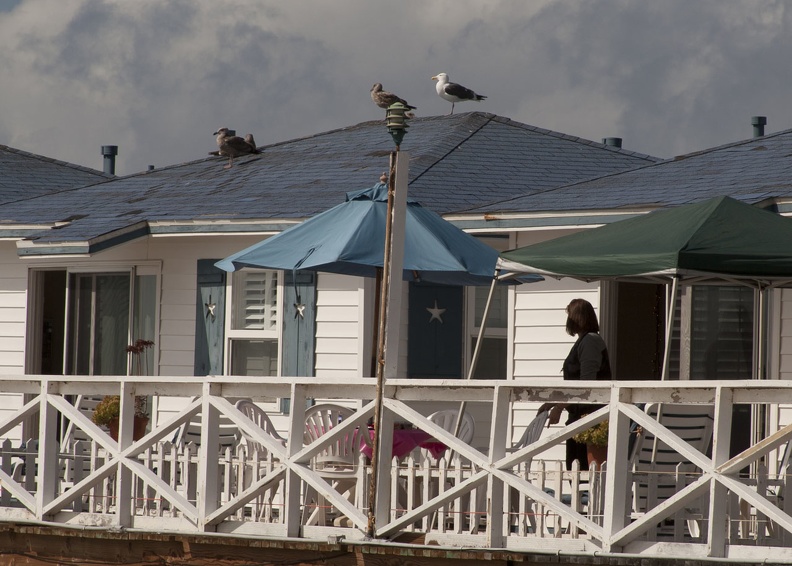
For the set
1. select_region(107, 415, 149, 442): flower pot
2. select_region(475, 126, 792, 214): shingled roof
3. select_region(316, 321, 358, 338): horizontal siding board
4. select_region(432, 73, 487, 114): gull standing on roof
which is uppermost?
select_region(432, 73, 487, 114): gull standing on roof

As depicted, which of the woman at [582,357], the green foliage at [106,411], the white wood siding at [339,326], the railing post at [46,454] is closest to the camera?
the railing post at [46,454]

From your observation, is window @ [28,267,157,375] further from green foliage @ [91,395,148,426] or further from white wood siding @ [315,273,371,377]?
white wood siding @ [315,273,371,377]

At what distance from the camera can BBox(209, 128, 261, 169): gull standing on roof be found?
52.5 ft

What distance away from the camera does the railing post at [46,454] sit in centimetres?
927

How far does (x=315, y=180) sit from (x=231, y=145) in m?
2.10

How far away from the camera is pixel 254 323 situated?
43.9 feet

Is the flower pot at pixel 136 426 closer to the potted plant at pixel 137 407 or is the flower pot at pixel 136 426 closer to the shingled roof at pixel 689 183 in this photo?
the potted plant at pixel 137 407

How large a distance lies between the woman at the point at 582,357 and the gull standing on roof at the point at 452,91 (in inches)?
259

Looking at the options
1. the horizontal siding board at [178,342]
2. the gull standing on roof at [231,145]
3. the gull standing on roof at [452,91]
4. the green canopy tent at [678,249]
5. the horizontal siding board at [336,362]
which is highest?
the gull standing on roof at [452,91]

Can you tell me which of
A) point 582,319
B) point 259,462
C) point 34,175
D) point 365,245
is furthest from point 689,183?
point 34,175

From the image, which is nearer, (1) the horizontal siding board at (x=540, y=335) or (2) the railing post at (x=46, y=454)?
(2) the railing post at (x=46, y=454)

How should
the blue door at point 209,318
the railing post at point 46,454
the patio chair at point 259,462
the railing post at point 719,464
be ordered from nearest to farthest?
the railing post at point 719,464
the patio chair at point 259,462
the railing post at point 46,454
the blue door at point 209,318

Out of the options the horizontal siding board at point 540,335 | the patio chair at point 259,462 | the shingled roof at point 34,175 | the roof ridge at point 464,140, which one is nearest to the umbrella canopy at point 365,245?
the patio chair at point 259,462

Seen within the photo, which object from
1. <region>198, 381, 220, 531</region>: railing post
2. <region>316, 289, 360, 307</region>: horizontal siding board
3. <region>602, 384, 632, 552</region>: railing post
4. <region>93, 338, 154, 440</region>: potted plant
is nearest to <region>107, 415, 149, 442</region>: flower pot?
<region>93, 338, 154, 440</region>: potted plant
